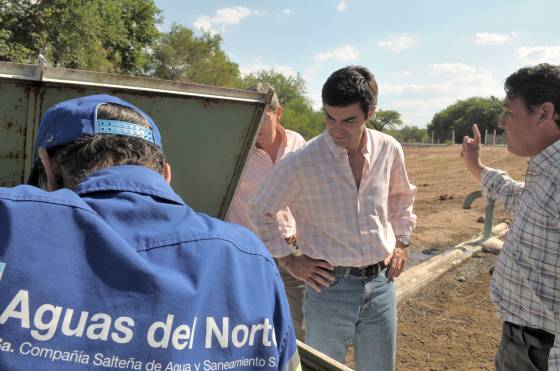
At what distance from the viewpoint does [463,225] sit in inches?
370

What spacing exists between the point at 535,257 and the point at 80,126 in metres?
1.81

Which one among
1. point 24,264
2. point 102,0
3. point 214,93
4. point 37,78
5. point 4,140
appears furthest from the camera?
point 102,0

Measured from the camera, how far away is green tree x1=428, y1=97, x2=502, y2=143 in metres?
66.4

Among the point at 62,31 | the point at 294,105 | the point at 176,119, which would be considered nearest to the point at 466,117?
the point at 294,105

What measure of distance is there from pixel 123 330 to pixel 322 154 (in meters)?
1.71

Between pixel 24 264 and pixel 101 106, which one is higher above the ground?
pixel 101 106

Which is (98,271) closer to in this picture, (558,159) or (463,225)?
(558,159)

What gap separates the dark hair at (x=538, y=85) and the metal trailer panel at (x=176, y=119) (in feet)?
3.79

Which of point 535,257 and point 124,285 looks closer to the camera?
point 124,285

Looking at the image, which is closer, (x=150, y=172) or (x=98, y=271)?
(x=98, y=271)

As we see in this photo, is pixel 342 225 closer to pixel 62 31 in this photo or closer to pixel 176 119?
pixel 176 119

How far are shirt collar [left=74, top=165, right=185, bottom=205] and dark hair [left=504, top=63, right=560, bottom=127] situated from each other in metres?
1.68

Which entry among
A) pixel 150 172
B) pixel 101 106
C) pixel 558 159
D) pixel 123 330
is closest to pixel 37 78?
pixel 101 106

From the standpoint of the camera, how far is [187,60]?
44.7m
